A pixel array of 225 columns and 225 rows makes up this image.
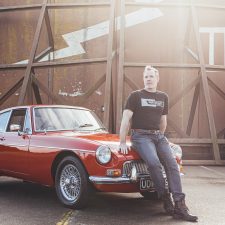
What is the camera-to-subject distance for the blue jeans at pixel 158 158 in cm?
467

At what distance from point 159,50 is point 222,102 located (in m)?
2.16

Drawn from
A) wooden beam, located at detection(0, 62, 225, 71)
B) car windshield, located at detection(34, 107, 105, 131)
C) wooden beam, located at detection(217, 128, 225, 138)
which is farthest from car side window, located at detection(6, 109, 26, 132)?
wooden beam, located at detection(217, 128, 225, 138)

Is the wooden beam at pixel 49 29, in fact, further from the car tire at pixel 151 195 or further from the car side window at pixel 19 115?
the car tire at pixel 151 195

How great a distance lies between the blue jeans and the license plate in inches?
8.4

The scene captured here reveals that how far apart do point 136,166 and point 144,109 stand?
64 cm

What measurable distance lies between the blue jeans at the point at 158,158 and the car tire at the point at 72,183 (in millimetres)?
663

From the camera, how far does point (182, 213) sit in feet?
15.0

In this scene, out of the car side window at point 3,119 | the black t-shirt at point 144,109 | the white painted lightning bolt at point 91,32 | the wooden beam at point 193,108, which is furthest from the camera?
the white painted lightning bolt at point 91,32

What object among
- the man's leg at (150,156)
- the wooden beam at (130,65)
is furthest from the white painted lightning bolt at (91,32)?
the man's leg at (150,156)

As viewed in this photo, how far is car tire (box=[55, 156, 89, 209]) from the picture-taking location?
4938 mm

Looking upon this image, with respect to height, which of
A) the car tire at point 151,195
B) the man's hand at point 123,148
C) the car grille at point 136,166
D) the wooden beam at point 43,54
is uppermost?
the wooden beam at point 43,54

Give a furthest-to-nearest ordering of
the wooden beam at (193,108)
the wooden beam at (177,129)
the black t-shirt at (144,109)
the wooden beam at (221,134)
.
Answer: the wooden beam at (221,134) → the wooden beam at (193,108) → the wooden beam at (177,129) → the black t-shirt at (144,109)

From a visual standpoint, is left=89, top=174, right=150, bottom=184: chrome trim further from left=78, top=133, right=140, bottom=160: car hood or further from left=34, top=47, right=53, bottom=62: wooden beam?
left=34, top=47, right=53, bottom=62: wooden beam

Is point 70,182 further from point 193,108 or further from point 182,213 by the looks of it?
point 193,108
